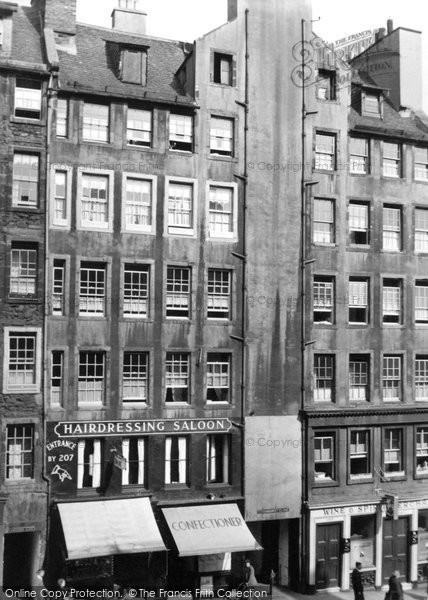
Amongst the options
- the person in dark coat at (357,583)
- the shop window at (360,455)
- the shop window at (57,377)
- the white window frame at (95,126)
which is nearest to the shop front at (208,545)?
the person in dark coat at (357,583)

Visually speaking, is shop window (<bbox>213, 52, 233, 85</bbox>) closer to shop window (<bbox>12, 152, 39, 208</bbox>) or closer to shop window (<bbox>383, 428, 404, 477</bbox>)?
shop window (<bbox>12, 152, 39, 208</bbox>)

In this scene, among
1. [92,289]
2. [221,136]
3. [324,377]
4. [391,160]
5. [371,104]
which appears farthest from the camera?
[371,104]

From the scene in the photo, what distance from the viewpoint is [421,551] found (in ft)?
124

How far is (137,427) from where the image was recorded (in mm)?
32469

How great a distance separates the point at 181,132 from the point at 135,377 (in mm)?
11231

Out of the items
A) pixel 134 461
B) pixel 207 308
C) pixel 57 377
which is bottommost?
pixel 134 461

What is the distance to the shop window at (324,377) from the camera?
120ft

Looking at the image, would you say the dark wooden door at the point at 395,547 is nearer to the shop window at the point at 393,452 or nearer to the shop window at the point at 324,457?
the shop window at the point at 393,452

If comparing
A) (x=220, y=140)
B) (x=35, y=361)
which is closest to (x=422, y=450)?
(x=220, y=140)

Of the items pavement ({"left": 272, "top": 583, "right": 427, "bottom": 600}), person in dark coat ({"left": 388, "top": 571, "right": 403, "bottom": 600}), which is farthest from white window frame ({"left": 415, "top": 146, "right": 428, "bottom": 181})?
pavement ({"left": 272, "top": 583, "right": 427, "bottom": 600})

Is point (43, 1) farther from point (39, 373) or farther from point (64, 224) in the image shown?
point (39, 373)

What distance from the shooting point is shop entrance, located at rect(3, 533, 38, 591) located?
31.4 metres

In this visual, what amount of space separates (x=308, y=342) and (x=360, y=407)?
4264 mm

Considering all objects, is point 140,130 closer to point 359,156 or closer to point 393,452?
point 359,156
